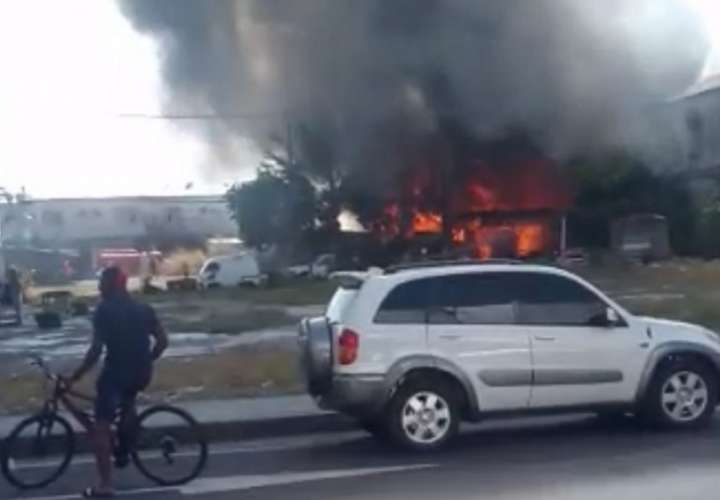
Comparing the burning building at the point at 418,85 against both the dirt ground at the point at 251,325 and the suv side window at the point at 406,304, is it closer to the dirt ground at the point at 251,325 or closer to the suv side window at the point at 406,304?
the dirt ground at the point at 251,325

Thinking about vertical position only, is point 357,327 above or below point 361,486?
above

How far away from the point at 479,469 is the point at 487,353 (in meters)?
1.36

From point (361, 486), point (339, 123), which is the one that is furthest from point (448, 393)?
point (339, 123)

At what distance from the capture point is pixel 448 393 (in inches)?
451

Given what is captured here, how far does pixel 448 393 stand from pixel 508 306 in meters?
0.82

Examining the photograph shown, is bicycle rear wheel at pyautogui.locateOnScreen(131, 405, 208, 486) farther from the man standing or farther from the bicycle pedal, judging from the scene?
the man standing

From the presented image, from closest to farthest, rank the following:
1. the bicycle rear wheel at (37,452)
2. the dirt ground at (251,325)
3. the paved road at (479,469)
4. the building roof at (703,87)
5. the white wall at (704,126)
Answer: the paved road at (479,469), the bicycle rear wheel at (37,452), the dirt ground at (251,325), the building roof at (703,87), the white wall at (704,126)

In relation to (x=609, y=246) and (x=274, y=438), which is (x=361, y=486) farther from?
(x=609, y=246)

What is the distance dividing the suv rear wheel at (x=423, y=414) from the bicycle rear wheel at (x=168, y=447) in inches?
64.0

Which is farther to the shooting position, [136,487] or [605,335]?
[605,335]

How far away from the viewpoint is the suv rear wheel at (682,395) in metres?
11.9

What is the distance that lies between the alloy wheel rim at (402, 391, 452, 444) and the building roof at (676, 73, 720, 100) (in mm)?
45230

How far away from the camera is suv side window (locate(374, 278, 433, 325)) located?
11.5 metres

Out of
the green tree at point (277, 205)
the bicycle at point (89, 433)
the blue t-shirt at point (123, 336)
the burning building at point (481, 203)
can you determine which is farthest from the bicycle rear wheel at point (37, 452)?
the green tree at point (277, 205)
